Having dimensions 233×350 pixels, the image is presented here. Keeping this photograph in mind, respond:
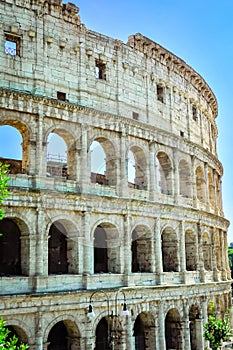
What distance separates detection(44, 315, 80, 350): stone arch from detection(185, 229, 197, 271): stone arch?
7400 millimetres

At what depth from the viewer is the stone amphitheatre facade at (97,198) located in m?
15.6

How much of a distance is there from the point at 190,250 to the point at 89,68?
982 centimetres

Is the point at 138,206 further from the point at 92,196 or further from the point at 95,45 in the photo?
the point at 95,45

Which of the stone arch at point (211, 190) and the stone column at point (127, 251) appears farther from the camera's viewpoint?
the stone arch at point (211, 190)

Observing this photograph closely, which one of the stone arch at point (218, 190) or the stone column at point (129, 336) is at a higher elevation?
the stone arch at point (218, 190)

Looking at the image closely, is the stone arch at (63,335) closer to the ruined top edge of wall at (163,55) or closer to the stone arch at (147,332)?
the stone arch at (147,332)

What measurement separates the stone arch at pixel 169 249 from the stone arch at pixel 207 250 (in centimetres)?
362

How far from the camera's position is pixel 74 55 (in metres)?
18.1

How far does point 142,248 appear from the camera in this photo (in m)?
19.9

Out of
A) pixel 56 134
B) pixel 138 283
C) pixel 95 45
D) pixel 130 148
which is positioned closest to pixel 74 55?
pixel 95 45

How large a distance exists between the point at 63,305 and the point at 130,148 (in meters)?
7.23

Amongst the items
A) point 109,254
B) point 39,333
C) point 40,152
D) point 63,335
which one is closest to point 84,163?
point 40,152

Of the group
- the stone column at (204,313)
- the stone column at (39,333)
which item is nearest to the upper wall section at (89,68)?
the stone column at (39,333)

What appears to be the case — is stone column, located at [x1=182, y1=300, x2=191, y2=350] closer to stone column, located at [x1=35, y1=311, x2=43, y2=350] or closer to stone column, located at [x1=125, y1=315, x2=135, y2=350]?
stone column, located at [x1=125, y1=315, x2=135, y2=350]
